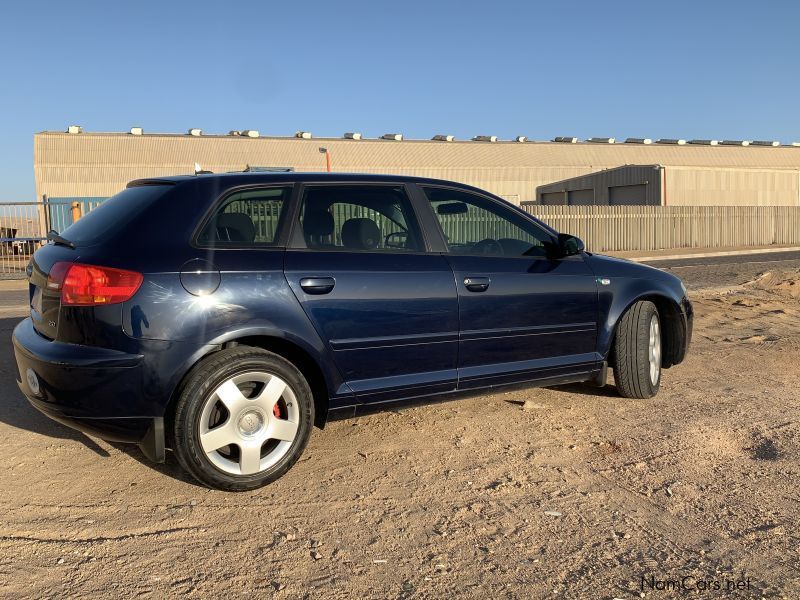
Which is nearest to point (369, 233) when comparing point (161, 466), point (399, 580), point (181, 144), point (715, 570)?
point (161, 466)

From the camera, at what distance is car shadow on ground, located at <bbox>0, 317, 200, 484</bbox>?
13.7ft

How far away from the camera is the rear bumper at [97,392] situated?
351 centimetres

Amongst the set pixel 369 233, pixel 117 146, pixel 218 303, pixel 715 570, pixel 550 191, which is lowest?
pixel 715 570

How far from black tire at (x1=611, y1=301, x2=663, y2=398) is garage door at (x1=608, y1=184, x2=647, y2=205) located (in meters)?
32.0

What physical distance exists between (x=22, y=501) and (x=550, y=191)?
4372 cm

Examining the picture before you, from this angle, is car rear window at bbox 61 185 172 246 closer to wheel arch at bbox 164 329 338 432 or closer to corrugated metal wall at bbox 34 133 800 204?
wheel arch at bbox 164 329 338 432

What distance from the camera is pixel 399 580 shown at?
2846 millimetres

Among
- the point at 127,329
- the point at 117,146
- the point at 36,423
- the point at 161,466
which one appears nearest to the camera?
the point at 127,329

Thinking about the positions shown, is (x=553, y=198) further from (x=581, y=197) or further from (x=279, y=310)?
(x=279, y=310)

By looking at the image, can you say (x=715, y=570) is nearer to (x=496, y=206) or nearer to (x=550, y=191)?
(x=496, y=206)

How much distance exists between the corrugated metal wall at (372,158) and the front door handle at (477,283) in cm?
3304

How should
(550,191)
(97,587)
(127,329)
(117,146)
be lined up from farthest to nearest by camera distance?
(550,191)
(117,146)
(127,329)
(97,587)

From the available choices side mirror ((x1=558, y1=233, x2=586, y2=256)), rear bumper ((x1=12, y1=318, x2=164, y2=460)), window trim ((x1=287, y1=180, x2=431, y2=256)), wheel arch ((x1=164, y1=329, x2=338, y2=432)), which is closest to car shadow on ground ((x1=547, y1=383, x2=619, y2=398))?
side mirror ((x1=558, y1=233, x2=586, y2=256))

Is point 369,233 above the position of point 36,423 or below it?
above
